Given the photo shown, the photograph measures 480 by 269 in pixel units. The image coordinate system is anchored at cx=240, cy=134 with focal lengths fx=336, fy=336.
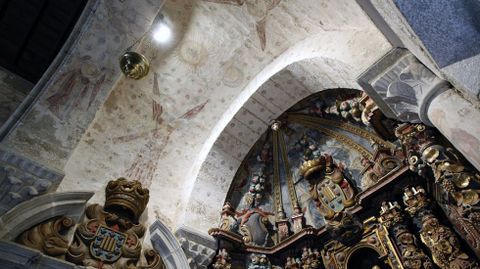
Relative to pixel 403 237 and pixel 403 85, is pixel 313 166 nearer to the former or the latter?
pixel 403 237

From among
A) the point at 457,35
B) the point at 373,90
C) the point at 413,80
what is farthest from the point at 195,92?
the point at 457,35

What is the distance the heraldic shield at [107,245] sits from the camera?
4.26m

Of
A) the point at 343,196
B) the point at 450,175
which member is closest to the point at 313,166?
the point at 343,196

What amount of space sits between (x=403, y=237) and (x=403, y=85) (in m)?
1.98

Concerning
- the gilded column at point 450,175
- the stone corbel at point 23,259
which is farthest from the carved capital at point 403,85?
the stone corbel at point 23,259

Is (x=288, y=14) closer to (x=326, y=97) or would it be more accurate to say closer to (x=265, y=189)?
(x=326, y=97)

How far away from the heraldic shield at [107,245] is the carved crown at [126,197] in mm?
358

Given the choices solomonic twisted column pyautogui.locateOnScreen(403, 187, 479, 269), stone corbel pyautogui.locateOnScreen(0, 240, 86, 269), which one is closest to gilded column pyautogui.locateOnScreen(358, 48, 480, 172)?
solomonic twisted column pyautogui.locateOnScreen(403, 187, 479, 269)

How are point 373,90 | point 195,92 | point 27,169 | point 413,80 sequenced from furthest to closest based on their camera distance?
point 195,92 < point 27,169 < point 373,90 < point 413,80

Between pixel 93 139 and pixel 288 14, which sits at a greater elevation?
pixel 288 14

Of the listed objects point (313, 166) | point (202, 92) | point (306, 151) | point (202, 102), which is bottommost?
point (313, 166)

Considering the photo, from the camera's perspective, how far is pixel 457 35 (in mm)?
1934

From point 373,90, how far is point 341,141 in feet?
6.24

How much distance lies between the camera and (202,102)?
20.3ft
